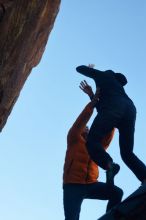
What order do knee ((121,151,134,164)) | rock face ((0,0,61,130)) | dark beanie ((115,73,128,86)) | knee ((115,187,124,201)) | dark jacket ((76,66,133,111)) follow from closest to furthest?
knee ((115,187,124,201)), knee ((121,151,134,164)), dark jacket ((76,66,133,111)), dark beanie ((115,73,128,86)), rock face ((0,0,61,130))

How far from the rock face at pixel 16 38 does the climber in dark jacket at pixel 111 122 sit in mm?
1853

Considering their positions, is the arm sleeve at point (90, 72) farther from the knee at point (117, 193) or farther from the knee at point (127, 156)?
the knee at point (117, 193)

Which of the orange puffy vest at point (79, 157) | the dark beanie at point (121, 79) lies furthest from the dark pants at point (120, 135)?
the dark beanie at point (121, 79)

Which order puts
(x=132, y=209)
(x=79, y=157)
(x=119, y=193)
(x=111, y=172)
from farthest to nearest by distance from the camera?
(x=79, y=157) < (x=119, y=193) < (x=111, y=172) < (x=132, y=209)

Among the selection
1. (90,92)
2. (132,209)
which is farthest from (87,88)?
(132,209)

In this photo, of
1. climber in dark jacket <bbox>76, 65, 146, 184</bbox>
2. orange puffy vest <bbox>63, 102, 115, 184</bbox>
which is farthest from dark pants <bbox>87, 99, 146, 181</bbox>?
orange puffy vest <bbox>63, 102, 115, 184</bbox>

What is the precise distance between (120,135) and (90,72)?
1276 millimetres

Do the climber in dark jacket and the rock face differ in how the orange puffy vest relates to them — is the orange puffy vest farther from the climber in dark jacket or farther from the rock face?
the rock face

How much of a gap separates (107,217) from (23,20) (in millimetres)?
5525

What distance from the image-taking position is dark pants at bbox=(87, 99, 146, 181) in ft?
21.0

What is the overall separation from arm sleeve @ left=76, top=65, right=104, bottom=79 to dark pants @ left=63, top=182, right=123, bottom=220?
76.1 inches

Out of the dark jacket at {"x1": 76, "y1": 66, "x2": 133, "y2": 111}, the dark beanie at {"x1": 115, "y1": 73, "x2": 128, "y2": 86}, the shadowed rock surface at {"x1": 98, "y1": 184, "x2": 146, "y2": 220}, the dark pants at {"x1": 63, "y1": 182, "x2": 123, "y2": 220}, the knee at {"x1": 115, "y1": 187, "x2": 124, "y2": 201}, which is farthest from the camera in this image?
the dark beanie at {"x1": 115, "y1": 73, "x2": 128, "y2": 86}

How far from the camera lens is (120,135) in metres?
7.10

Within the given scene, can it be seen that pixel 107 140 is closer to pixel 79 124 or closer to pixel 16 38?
pixel 79 124
